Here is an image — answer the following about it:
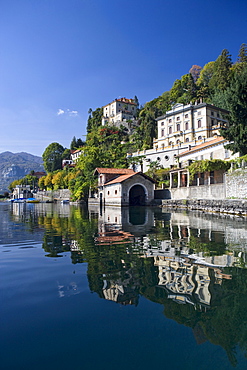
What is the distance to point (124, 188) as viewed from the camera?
132 feet

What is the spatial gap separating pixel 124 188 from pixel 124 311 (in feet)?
117

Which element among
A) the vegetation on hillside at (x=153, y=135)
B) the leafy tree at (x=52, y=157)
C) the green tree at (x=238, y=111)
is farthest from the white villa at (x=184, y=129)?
the leafy tree at (x=52, y=157)

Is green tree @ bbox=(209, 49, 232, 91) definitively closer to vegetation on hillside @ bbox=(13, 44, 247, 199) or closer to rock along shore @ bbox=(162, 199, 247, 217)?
vegetation on hillside @ bbox=(13, 44, 247, 199)

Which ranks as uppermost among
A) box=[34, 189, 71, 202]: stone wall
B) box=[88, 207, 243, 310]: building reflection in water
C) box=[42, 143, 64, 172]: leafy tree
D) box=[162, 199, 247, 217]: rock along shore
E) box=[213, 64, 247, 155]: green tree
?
box=[42, 143, 64, 172]: leafy tree

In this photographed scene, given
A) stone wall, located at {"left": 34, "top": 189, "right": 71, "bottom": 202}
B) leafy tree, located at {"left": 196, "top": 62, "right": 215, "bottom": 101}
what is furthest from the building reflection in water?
leafy tree, located at {"left": 196, "top": 62, "right": 215, "bottom": 101}

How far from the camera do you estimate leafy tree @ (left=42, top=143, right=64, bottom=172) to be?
105744 mm

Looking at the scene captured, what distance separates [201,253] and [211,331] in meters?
4.80

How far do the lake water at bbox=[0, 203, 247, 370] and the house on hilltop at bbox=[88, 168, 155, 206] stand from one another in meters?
31.6

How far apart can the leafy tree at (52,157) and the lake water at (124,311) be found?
332 ft

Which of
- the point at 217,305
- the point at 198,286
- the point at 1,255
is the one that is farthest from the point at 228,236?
the point at 1,255

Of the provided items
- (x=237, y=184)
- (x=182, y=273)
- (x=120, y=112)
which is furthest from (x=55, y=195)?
(x=182, y=273)

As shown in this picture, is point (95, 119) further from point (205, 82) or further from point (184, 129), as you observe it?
point (184, 129)

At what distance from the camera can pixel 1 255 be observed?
342 inches

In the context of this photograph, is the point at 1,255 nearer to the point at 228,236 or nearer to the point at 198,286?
the point at 198,286
